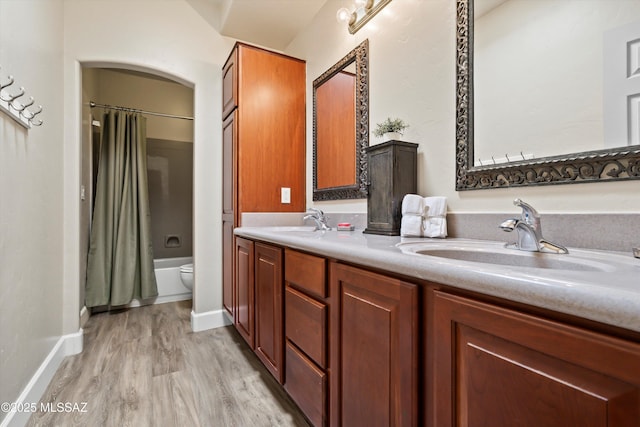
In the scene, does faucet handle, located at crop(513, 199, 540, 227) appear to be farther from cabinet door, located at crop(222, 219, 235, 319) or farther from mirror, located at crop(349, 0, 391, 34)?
cabinet door, located at crop(222, 219, 235, 319)

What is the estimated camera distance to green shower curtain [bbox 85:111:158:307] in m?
2.59

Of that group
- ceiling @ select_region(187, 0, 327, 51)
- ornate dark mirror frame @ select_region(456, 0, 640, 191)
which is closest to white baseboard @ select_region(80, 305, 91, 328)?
ceiling @ select_region(187, 0, 327, 51)

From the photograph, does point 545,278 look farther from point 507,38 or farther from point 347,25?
point 347,25

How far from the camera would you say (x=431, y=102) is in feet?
4.27

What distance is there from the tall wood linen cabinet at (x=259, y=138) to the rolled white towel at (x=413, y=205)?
1186 mm

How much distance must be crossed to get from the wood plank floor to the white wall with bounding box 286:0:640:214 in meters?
1.17

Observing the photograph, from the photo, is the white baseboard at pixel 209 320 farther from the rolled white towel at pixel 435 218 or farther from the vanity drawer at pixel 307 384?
the rolled white towel at pixel 435 218

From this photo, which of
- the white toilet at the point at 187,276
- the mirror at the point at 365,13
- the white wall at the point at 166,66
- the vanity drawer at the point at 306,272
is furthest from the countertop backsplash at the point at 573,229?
the white toilet at the point at 187,276

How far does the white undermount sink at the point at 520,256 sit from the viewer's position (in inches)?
26.4

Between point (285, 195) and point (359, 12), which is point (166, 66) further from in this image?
point (359, 12)

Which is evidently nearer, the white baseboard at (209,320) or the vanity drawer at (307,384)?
the vanity drawer at (307,384)

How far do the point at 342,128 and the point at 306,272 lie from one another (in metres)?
1.14

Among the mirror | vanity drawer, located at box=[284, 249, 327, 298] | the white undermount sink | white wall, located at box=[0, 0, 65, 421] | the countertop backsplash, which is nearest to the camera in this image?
the white undermount sink

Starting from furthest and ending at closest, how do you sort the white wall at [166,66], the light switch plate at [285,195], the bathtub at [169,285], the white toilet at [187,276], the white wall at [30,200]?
the bathtub at [169,285], the white toilet at [187,276], the light switch plate at [285,195], the white wall at [166,66], the white wall at [30,200]
